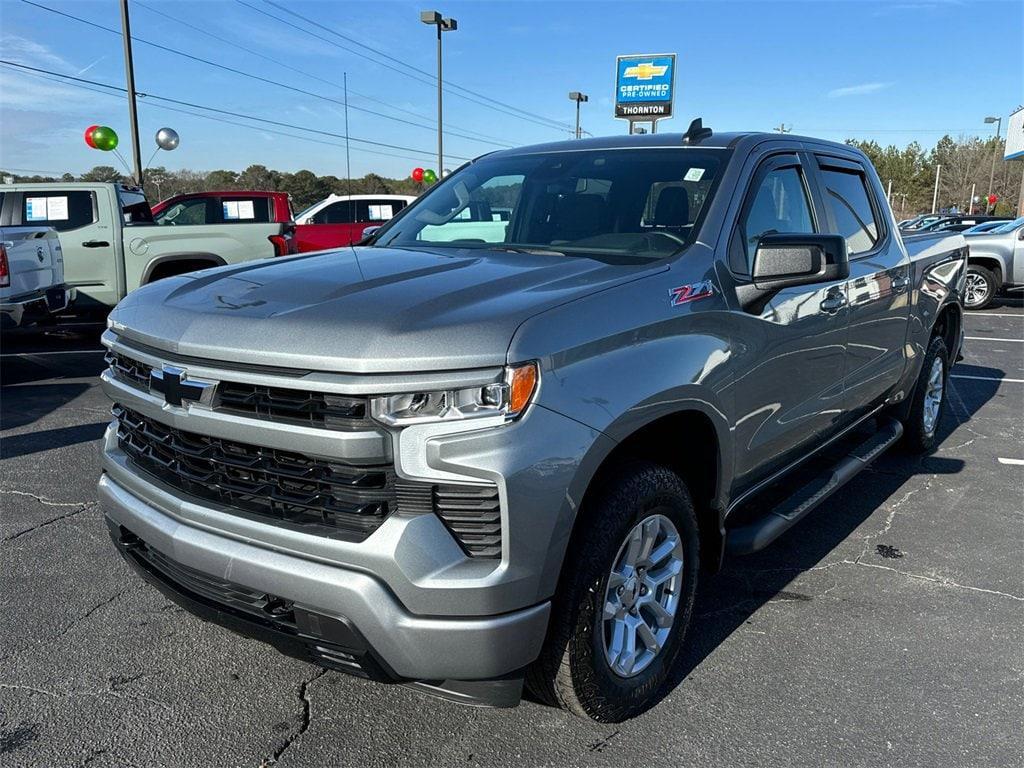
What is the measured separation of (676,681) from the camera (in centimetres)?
291

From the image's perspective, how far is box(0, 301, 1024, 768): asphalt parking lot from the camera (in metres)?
2.53

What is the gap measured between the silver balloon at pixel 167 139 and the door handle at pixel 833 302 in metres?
17.9

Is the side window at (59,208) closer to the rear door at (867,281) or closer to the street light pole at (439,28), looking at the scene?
the rear door at (867,281)

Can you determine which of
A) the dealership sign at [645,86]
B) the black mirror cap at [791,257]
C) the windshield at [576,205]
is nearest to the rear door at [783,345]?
the black mirror cap at [791,257]

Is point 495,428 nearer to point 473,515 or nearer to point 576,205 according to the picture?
point 473,515

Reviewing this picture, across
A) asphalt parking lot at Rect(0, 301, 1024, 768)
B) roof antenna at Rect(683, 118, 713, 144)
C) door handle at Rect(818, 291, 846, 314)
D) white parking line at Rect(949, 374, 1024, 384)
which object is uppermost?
roof antenna at Rect(683, 118, 713, 144)

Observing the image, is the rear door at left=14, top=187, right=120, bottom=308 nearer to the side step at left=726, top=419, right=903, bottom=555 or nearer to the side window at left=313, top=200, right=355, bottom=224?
the side window at left=313, top=200, right=355, bottom=224

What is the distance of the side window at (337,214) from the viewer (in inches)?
648

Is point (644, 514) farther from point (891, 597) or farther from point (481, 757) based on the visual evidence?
point (891, 597)

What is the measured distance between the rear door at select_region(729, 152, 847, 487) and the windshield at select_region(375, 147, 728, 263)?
9.7 inches

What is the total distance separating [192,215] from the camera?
1387cm

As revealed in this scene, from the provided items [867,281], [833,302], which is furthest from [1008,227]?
[833,302]

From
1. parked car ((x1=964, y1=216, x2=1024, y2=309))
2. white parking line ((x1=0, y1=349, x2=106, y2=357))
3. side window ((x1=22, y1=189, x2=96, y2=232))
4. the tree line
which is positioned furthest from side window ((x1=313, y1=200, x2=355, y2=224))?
the tree line

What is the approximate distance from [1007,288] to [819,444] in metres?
12.9
